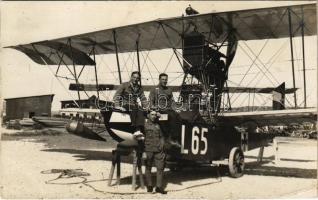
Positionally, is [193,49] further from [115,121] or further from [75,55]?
[75,55]

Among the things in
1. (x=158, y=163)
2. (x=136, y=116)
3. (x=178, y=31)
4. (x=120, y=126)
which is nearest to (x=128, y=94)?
(x=136, y=116)

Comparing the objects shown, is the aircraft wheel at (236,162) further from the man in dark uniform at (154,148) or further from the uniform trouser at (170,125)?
the man in dark uniform at (154,148)

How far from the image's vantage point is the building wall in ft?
63.9

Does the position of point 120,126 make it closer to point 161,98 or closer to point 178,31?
point 161,98

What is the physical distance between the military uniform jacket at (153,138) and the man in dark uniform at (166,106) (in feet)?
0.67

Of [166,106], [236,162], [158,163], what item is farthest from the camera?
[236,162]

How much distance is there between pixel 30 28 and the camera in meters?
8.59

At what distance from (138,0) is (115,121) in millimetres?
3872

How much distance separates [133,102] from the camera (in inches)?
243

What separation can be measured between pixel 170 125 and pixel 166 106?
1.16 feet

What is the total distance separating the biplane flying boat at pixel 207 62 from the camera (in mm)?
6642

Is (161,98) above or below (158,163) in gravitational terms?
above

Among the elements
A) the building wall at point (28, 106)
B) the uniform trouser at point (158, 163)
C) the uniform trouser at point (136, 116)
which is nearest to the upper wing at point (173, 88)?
the building wall at point (28, 106)

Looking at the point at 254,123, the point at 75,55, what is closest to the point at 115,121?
the point at 254,123
